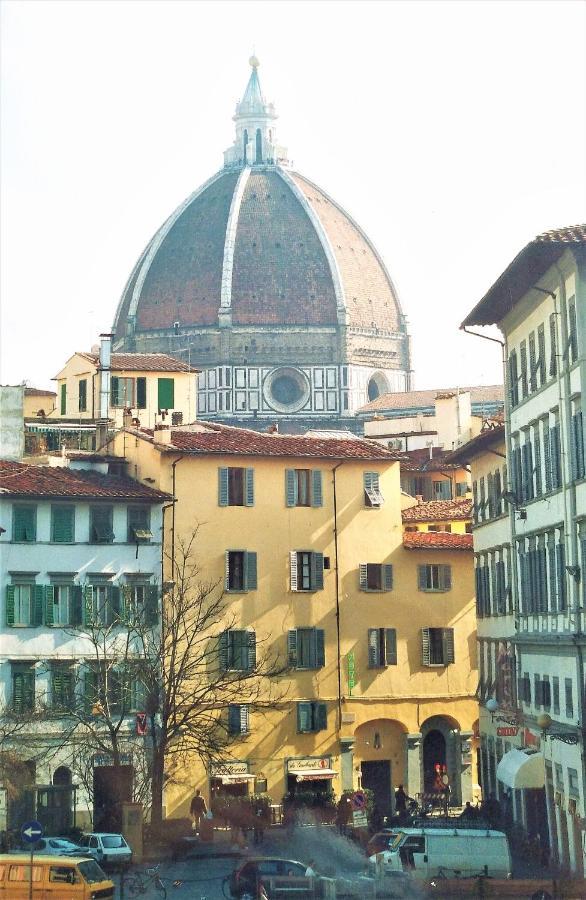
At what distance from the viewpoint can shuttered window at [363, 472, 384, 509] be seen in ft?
205

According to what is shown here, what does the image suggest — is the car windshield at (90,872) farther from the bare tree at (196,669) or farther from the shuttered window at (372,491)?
the shuttered window at (372,491)

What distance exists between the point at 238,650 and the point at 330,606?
364 cm

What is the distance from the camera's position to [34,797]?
5212 centimetres

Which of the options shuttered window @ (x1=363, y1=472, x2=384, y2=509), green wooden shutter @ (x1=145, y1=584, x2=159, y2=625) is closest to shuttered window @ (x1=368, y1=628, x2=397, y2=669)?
shuttered window @ (x1=363, y1=472, x2=384, y2=509)

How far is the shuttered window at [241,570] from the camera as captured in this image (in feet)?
195

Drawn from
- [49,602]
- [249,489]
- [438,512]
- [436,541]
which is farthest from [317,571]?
[438,512]

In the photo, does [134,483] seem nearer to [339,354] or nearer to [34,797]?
[34,797]

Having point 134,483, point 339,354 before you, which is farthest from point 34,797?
point 339,354

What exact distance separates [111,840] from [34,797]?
7.94 m

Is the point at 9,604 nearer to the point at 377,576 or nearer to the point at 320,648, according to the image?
the point at 320,648

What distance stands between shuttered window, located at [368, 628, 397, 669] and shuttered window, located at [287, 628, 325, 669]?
1.67 meters

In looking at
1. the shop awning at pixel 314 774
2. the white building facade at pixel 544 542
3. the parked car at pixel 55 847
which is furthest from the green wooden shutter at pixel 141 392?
the parked car at pixel 55 847

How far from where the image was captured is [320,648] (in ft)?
198

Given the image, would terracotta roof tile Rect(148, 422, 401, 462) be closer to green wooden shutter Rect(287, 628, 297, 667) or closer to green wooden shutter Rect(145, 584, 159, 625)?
green wooden shutter Rect(145, 584, 159, 625)
